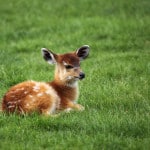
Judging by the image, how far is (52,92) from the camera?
9898 millimetres

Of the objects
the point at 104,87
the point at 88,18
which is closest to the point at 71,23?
the point at 88,18

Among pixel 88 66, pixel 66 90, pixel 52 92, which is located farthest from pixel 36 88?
pixel 88 66

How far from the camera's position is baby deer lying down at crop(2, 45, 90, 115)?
31.0 ft

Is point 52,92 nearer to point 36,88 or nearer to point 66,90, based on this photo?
point 36,88

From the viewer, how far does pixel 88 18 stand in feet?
63.2

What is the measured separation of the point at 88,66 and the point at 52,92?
4.24 metres

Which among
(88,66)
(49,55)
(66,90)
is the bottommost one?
(66,90)

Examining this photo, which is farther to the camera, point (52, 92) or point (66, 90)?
point (66, 90)

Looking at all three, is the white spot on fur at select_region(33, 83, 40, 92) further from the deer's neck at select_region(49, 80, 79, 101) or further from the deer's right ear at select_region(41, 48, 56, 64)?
the deer's right ear at select_region(41, 48, 56, 64)

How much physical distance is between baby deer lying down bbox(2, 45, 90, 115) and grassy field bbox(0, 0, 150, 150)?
211 millimetres

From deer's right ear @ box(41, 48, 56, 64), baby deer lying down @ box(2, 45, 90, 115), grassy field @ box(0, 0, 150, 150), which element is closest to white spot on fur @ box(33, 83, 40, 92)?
baby deer lying down @ box(2, 45, 90, 115)

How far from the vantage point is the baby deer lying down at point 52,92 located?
31.0 feet

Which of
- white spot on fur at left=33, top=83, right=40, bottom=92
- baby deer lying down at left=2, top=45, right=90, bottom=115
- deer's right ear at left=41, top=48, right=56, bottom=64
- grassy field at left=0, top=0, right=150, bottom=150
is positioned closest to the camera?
grassy field at left=0, top=0, right=150, bottom=150

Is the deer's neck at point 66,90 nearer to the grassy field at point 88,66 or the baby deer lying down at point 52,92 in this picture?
the baby deer lying down at point 52,92
